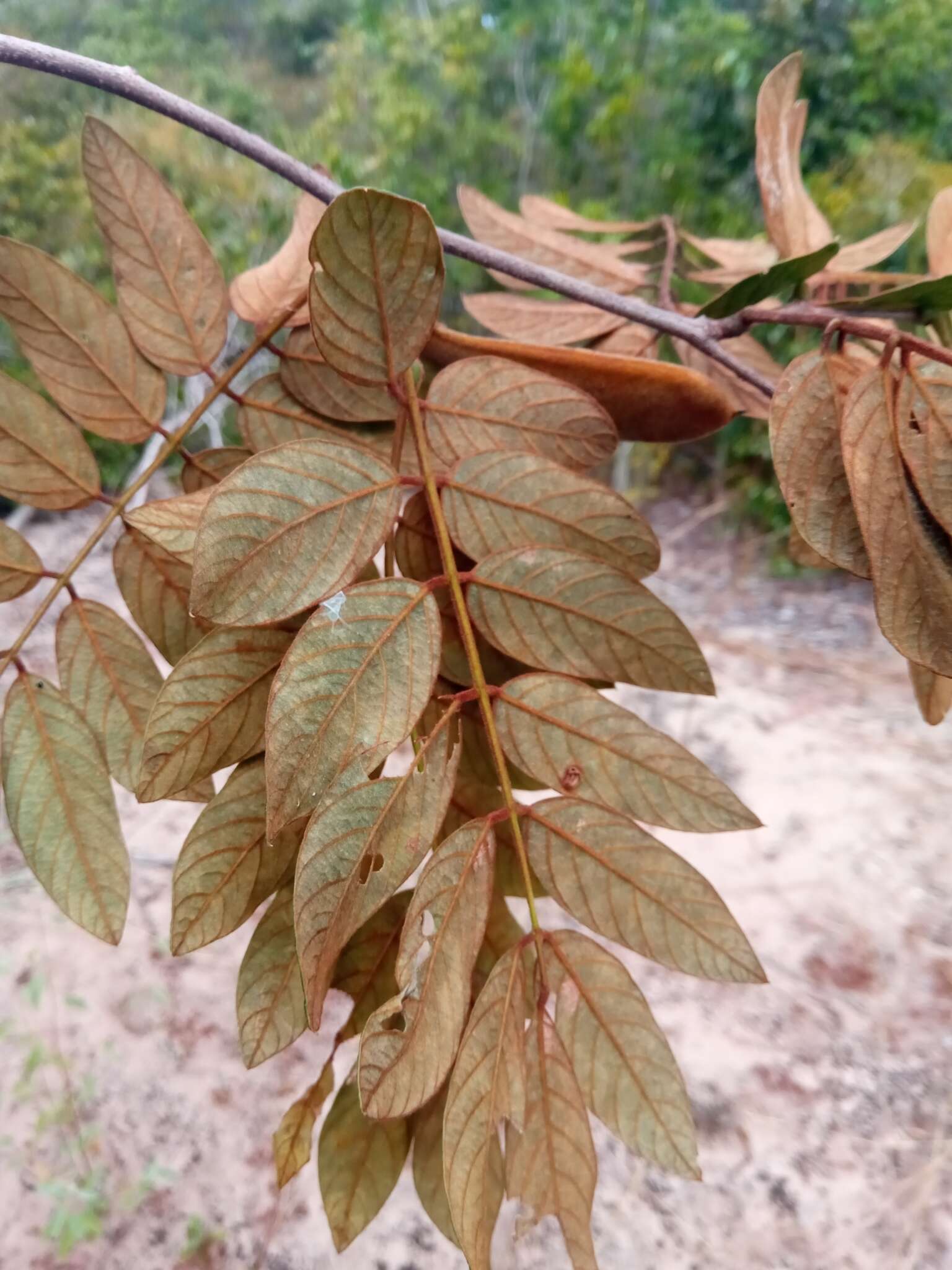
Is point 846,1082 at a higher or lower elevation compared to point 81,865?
lower

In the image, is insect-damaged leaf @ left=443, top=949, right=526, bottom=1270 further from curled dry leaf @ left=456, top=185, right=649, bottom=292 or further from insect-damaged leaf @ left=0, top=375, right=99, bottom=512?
curled dry leaf @ left=456, top=185, right=649, bottom=292

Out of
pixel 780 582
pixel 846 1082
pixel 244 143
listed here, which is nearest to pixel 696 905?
pixel 244 143

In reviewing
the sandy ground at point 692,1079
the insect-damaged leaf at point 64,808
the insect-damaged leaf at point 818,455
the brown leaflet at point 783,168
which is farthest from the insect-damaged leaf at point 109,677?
the sandy ground at point 692,1079

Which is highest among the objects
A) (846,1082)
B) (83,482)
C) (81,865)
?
(83,482)

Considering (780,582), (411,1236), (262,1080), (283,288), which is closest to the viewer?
(283,288)

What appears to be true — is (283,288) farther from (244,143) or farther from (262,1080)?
(262,1080)

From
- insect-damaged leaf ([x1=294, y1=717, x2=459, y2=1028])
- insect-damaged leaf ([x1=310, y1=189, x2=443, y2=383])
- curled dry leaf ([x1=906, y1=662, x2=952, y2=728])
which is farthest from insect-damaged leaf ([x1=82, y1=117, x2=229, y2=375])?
curled dry leaf ([x1=906, y1=662, x2=952, y2=728])

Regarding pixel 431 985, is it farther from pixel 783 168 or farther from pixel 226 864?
pixel 783 168
